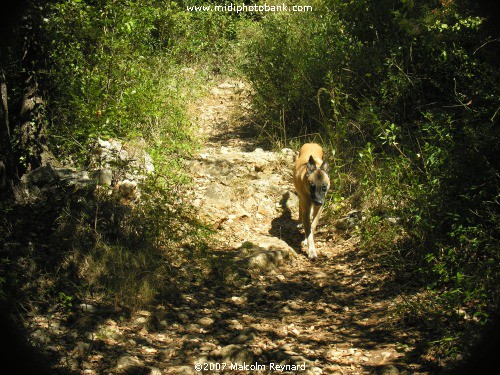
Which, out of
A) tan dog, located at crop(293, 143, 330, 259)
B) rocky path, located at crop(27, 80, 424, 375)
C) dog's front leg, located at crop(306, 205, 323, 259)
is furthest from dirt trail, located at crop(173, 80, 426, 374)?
tan dog, located at crop(293, 143, 330, 259)

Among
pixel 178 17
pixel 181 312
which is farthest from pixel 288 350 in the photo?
pixel 178 17

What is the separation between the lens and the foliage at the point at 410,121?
478 centimetres

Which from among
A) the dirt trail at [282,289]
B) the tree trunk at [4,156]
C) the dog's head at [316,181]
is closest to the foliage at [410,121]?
the dirt trail at [282,289]

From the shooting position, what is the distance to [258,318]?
17.8 ft

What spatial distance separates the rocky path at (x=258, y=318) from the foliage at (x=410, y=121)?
638 mm

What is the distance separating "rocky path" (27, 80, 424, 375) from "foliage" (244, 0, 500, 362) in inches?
25.1

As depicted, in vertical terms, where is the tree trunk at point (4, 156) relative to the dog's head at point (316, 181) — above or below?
above

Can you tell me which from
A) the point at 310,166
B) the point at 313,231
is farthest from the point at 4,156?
the point at 313,231

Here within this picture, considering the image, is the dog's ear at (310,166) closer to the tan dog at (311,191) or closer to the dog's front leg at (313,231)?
the tan dog at (311,191)

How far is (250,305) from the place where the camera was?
18.8 feet

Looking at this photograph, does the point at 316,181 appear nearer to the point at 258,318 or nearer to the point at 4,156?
the point at 258,318

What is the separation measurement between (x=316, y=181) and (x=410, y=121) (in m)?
2.52

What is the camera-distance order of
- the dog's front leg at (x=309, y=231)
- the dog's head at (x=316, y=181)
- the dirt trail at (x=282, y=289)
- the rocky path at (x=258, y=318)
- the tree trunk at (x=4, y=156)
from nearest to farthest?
the rocky path at (x=258, y=318) < the dirt trail at (x=282, y=289) < the tree trunk at (x=4, y=156) < the dog's head at (x=316, y=181) < the dog's front leg at (x=309, y=231)

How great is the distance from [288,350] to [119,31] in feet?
15.7
